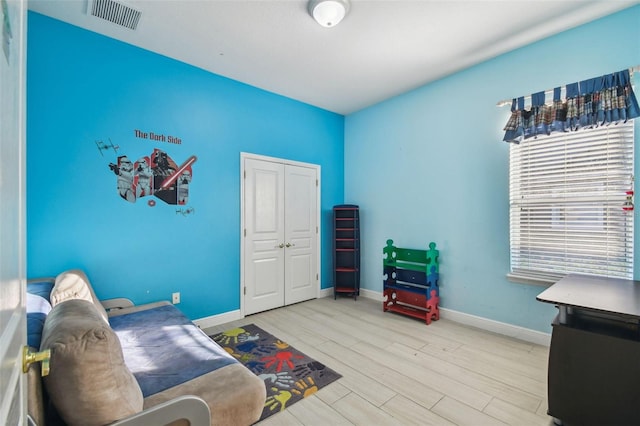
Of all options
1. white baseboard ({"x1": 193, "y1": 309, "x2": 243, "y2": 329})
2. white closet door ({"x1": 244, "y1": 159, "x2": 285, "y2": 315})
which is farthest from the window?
white baseboard ({"x1": 193, "y1": 309, "x2": 243, "y2": 329})

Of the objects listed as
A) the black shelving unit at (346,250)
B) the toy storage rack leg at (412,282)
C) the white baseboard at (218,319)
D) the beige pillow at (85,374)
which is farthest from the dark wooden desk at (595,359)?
the white baseboard at (218,319)

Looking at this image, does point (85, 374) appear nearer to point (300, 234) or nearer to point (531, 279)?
point (300, 234)

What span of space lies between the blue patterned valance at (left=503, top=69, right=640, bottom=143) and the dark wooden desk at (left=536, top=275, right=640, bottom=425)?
145 cm

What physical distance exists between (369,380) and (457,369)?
81cm

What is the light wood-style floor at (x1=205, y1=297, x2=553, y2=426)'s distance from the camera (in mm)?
1866

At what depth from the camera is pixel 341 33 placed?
265 centimetres

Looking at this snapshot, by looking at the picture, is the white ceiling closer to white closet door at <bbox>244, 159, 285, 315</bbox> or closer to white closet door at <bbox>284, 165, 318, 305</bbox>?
white closet door at <bbox>244, 159, 285, 315</bbox>

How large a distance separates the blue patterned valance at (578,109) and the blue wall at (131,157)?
2.92 metres

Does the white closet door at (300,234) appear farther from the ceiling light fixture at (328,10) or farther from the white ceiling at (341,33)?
the ceiling light fixture at (328,10)

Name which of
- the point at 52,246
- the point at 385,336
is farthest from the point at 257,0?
the point at 385,336

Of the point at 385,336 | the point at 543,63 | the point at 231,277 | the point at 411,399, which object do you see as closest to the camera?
the point at 411,399

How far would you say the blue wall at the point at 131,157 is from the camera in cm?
243

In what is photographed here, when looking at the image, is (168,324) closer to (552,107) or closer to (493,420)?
(493,420)

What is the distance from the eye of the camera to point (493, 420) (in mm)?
1809
